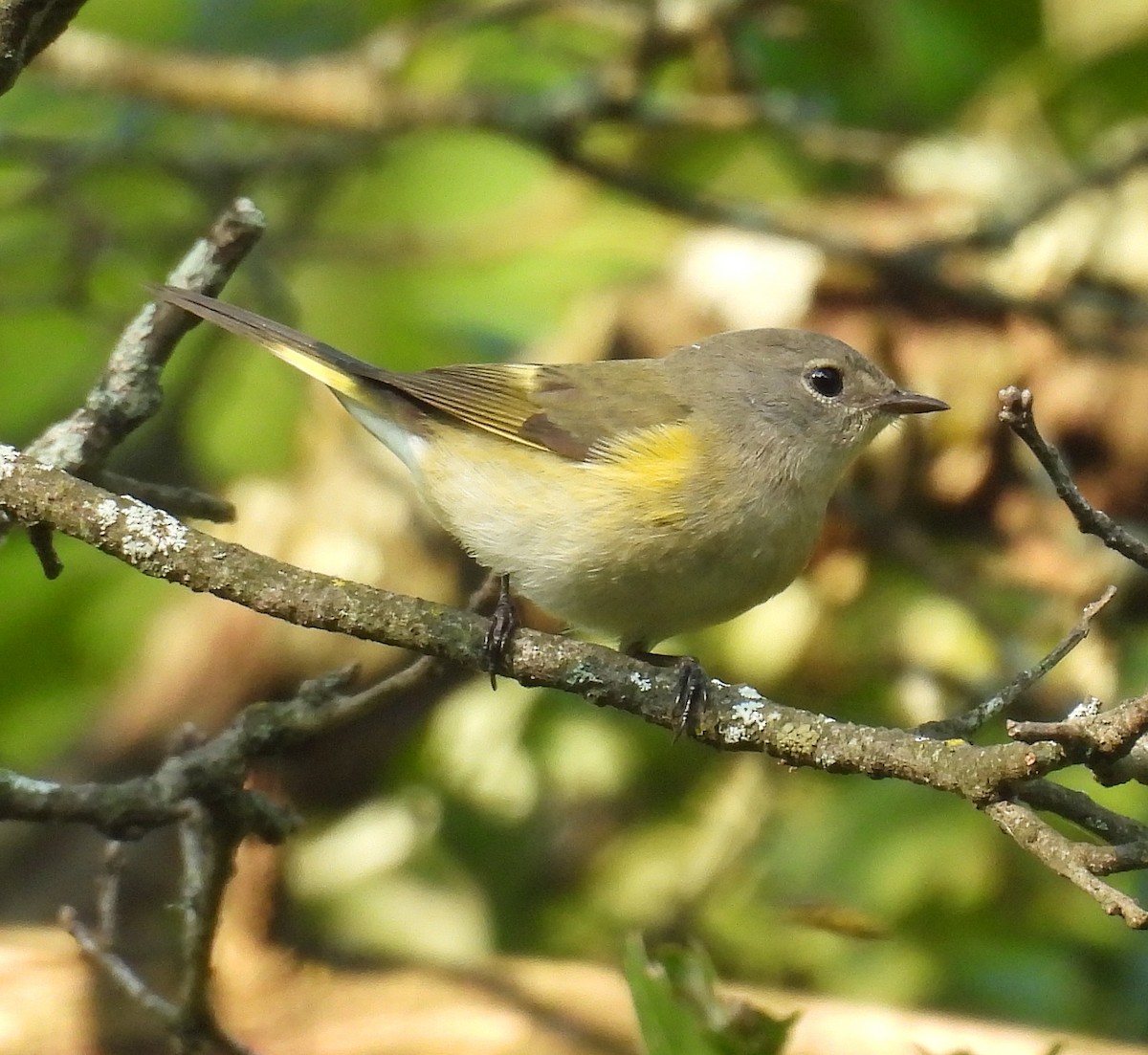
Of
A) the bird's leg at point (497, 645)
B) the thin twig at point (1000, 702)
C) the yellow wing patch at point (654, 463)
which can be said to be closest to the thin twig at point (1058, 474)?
the thin twig at point (1000, 702)

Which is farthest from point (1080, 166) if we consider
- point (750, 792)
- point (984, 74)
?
point (750, 792)

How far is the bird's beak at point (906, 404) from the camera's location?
3859 mm

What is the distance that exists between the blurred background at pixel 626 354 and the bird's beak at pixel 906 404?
0.95m

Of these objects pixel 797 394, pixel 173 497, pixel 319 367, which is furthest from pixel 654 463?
pixel 173 497

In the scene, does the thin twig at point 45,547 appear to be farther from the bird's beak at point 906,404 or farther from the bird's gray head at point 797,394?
the bird's beak at point 906,404

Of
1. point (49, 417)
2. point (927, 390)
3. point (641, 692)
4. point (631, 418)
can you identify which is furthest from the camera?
point (49, 417)

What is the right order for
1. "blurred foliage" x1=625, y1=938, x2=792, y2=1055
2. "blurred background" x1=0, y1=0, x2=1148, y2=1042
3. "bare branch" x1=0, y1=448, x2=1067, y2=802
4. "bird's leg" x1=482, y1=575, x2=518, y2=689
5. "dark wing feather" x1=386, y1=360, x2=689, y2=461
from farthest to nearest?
"blurred background" x1=0, y1=0, x2=1148, y2=1042 < "dark wing feather" x1=386, y1=360, x2=689, y2=461 < "bird's leg" x1=482, y1=575, x2=518, y2=689 < "bare branch" x1=0, y1=448, x2=1067, y2=802 < "blurred foliage" x1=625, y1=938, x2=792, y2=1055

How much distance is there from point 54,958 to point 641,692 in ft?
5.70

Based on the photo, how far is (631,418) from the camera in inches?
152

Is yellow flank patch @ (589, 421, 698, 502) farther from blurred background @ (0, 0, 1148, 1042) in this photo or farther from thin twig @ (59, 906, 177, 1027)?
thin twig @ (59, 906, 177, 1027)

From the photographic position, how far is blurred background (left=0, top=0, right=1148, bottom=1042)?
15.5ft

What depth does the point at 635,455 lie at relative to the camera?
11.8 feet

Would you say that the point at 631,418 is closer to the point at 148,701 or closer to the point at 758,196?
the point at 148,701

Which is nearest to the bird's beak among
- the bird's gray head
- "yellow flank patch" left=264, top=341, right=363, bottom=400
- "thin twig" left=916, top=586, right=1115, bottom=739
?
the bird's gray head
